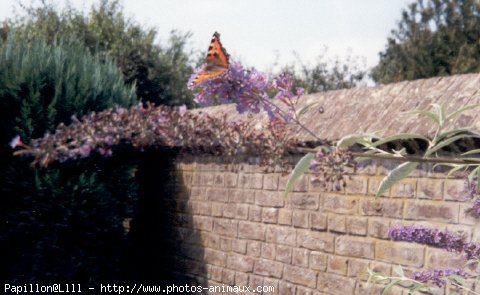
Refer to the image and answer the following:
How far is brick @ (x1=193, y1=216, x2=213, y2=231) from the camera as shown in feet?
21.0

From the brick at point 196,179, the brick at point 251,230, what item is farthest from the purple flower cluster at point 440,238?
the brick at point 196,179

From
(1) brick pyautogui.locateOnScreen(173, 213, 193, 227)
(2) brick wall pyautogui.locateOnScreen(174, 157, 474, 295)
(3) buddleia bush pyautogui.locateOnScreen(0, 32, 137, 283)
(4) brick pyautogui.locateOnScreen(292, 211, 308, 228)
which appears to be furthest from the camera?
(1) brick pyautogui.locateOnScreen(173, 213, 193, 227)

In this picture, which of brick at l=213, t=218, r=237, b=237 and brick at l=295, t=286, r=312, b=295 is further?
brick at l=213, t=218, r=237, b=237

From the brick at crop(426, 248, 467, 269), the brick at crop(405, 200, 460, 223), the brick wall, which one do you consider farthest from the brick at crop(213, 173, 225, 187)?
the brick at crop(426, 248, 467, 269)

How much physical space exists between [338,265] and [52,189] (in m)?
2.87

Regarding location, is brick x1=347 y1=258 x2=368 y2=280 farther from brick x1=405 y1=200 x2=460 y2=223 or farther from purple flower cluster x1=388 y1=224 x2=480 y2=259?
purple flower cluster x1=388 y1=224 x2=480 y2=259

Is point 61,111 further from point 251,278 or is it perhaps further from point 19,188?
point 251,278

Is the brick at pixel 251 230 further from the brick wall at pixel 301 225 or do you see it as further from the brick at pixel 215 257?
the brick at pixel 215 257

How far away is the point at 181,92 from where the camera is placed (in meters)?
14.9

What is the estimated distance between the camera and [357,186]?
4.73 meters

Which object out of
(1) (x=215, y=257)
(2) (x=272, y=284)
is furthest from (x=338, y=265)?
(1) (x=215, y=257)

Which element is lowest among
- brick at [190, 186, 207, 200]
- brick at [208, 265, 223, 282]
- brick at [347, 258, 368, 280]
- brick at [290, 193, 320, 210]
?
brick at [208, 265, 223, 282]

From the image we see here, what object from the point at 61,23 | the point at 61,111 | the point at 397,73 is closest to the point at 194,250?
the point at 61,111

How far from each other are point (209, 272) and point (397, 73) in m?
18.0
